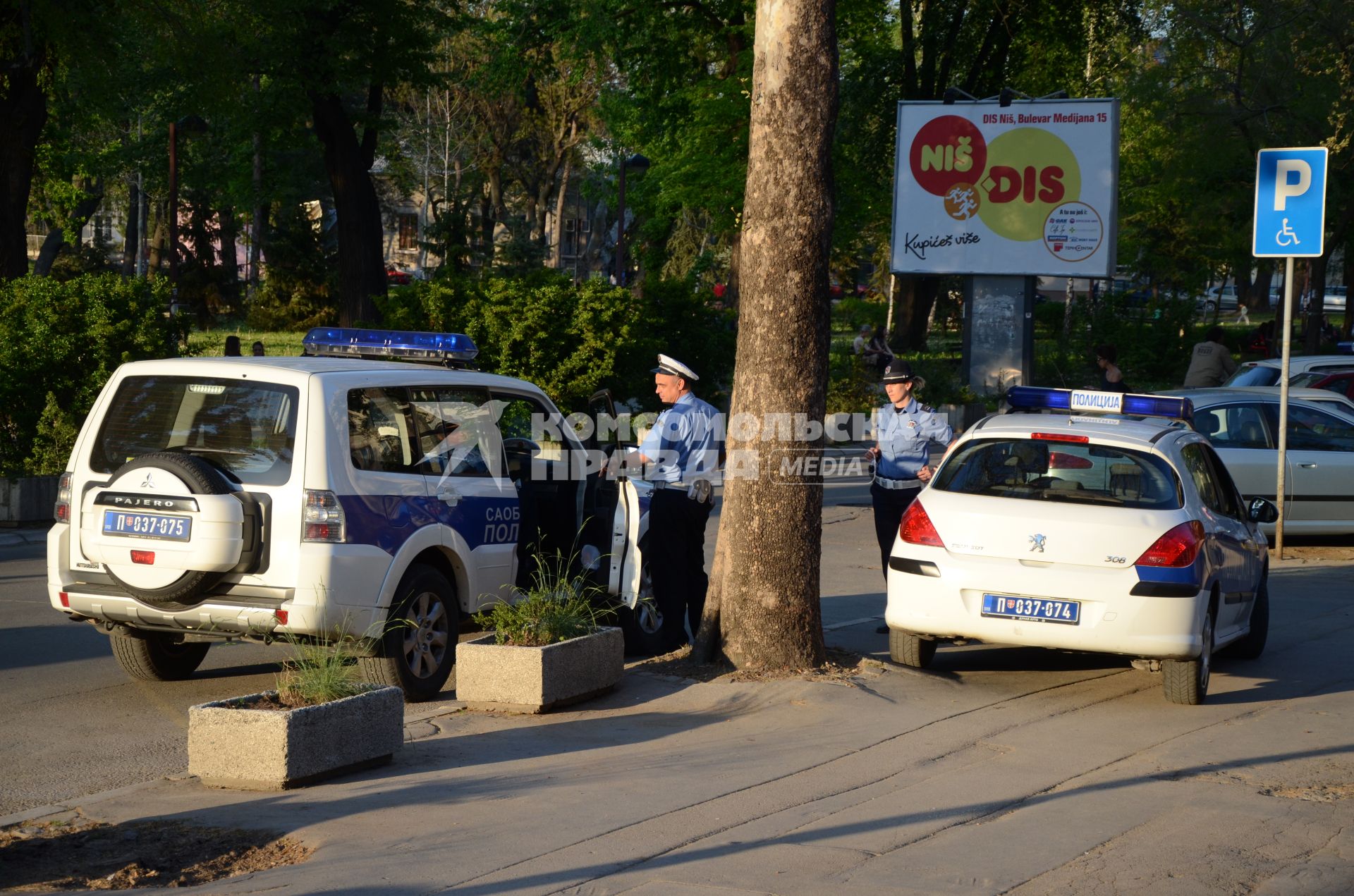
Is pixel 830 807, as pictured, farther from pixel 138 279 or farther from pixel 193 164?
pixel 193 164

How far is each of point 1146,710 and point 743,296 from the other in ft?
10.9

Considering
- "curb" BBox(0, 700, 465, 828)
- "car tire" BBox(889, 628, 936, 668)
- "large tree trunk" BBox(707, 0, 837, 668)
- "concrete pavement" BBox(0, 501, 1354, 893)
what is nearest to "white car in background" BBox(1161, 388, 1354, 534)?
"concrete pavement" BBox(0, 501, 1354, 893)

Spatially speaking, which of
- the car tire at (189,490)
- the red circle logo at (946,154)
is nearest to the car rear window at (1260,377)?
the red circle logo at (946,154)

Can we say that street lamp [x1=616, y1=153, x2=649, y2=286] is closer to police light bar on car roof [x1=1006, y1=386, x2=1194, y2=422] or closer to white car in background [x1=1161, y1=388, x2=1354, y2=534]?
white car in background [x1=1161, y1=388, x2=1354, y2=534]

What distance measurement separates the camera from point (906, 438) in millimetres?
10641

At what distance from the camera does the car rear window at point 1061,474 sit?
8609 mm

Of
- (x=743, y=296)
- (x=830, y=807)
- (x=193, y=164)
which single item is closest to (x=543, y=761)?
(x=830, y=807)

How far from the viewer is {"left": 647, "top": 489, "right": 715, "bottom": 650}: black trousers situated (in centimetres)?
923

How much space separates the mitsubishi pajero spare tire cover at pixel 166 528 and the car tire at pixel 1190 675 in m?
5.20

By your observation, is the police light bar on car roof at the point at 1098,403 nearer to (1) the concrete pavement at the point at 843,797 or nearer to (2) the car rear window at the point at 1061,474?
(2) the car rear window at the point at 1061,474

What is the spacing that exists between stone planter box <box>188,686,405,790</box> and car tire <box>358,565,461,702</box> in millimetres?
1293

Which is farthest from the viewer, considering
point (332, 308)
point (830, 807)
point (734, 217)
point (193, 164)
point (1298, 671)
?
point (332, 308)

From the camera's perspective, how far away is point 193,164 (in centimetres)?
4338

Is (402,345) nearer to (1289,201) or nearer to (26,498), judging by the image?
(26,498)
